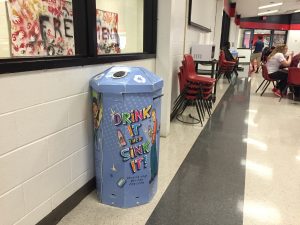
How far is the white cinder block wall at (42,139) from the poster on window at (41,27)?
24 centimetres

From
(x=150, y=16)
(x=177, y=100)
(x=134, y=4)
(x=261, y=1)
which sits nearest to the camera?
(x=150, y=16)

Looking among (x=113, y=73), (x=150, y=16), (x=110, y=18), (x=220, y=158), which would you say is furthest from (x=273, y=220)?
(x=110, y=18)

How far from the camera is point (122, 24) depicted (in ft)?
10.6

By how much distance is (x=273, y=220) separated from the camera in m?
1.80

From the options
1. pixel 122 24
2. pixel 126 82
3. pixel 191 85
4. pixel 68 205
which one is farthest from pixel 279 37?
pixel 68 205

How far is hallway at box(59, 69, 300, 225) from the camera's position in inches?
71.1

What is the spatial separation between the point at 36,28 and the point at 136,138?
100cm

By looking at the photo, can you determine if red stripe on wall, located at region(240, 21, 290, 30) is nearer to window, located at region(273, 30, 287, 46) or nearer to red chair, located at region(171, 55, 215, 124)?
window, located at region(273, 30, 287, 46)

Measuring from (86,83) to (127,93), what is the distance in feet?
1.32

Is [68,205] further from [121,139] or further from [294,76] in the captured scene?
[294,76]

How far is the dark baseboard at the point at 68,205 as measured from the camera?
165cm

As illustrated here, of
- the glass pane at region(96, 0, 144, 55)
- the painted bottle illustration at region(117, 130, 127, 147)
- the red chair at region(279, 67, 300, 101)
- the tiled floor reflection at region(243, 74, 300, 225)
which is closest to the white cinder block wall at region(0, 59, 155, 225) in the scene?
the painted bottle illustration at region(117, 130, 127, 147)

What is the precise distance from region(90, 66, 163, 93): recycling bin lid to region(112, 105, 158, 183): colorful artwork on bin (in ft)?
0.48

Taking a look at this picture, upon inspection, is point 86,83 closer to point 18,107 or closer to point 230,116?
point 18,107
